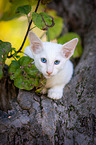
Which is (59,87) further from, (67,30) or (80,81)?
(67,30)

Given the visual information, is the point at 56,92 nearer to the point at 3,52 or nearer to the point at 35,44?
the point at 35,44

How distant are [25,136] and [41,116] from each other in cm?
31

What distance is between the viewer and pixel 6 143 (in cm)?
153

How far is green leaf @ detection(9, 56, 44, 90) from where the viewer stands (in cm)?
178

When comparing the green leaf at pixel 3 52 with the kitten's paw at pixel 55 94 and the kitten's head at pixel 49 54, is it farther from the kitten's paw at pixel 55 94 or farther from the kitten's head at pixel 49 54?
the kitten's paw at pixel 55 94

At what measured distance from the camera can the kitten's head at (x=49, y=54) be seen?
166 cm

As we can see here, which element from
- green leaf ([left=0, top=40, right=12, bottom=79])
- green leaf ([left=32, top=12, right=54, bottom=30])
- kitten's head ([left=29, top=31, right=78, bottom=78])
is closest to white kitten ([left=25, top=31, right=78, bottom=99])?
kitten's head ([left=29, top=31, right=78, bottom=78])

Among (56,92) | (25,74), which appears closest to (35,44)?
(25,74)

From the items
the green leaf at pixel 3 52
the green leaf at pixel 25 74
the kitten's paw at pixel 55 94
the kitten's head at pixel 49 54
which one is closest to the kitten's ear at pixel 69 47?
the kitten's head at pixel 49 54

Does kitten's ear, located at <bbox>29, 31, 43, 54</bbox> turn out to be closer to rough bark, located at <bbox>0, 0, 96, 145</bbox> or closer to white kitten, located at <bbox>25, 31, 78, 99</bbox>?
white kitten, located at <bbox>25, 31, 78, 99</bbox>

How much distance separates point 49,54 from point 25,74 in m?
0.46

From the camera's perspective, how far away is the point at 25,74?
1.82 metres

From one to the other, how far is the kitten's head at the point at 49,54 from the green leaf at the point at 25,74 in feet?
0.33

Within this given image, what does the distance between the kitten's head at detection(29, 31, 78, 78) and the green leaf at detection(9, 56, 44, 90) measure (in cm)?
10
